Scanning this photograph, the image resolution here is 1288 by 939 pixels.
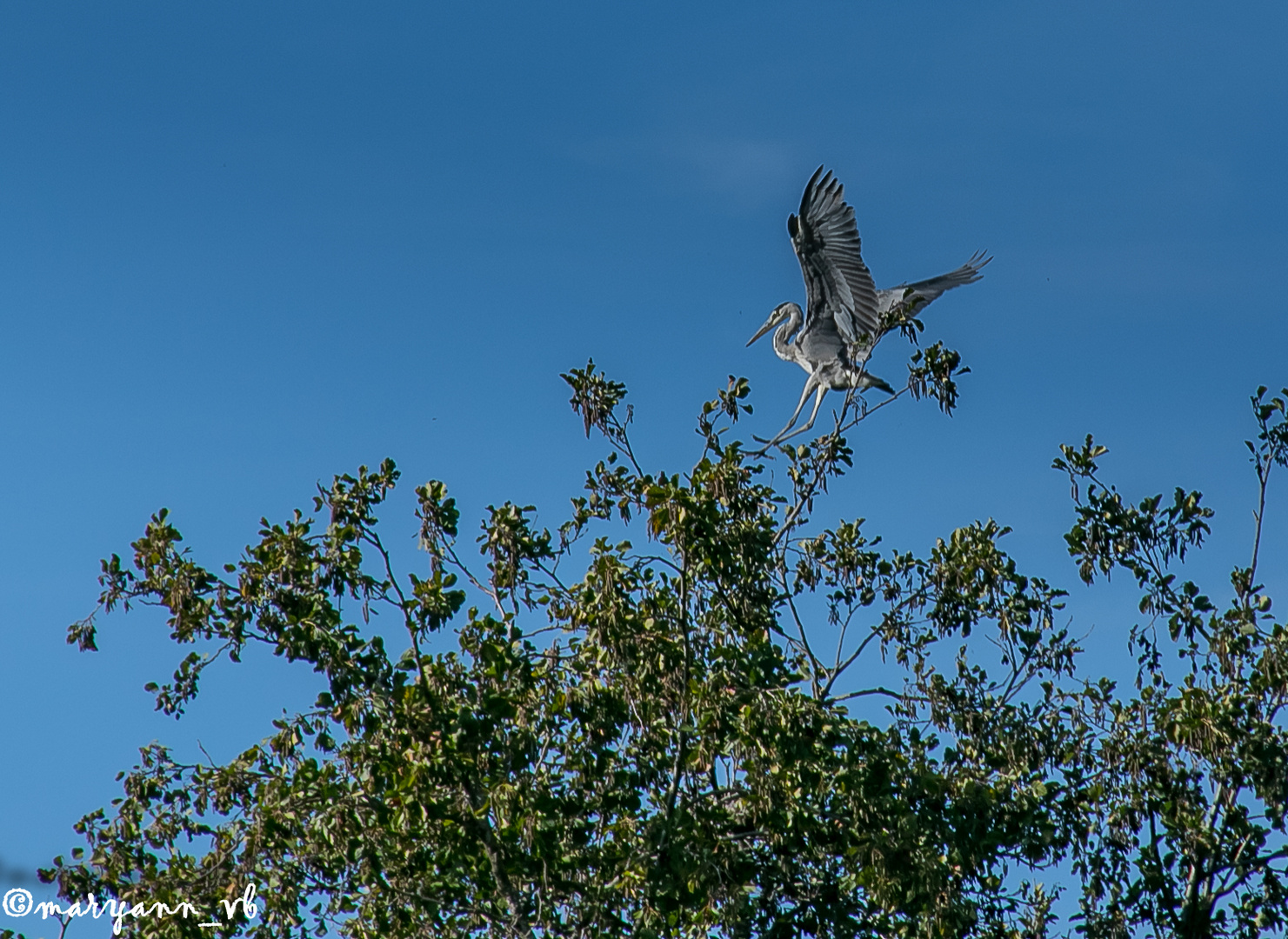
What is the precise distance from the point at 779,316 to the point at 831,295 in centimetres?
77

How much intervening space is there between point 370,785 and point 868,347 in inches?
172

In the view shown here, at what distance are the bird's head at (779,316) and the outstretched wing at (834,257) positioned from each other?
1.10ft

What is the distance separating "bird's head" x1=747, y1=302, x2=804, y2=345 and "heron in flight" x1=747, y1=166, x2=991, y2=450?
0.01 metres

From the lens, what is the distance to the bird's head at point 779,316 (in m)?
13.0

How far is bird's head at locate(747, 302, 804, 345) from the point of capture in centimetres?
1302

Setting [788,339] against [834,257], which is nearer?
[834,257]

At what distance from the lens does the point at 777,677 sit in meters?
8.96

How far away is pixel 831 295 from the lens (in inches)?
498

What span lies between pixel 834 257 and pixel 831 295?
0.37 metres

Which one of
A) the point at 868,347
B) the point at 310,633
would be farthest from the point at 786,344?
the point at 310,633

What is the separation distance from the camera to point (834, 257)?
40.6 ft

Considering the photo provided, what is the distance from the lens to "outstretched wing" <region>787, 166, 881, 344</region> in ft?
40.2

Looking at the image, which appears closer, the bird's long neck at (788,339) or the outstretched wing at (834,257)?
the outstretched wing at (834,257)

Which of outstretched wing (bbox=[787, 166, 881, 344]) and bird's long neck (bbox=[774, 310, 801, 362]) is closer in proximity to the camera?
outstretched wing (bbox=[787, 166, 881, 344])
